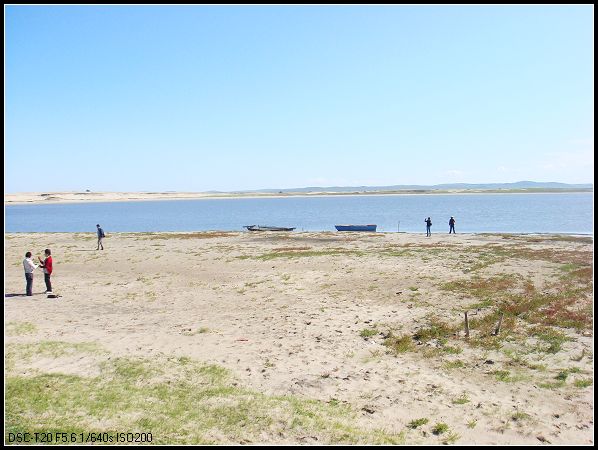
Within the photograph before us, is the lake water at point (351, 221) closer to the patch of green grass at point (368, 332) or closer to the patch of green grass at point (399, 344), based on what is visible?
the patch of green grass at point (368, 332)

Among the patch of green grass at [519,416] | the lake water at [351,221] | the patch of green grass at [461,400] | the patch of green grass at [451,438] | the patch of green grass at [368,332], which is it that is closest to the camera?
the patch of green grass at [451,438]

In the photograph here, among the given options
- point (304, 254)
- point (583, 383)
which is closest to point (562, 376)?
point (583, 383)

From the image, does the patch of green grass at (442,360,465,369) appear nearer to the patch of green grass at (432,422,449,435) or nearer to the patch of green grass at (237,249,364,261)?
the patch of green grass at (432,422,449,435)

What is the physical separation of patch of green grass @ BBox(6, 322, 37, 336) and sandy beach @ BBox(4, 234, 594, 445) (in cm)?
9

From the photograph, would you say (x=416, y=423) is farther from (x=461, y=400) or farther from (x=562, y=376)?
(x=562, y=376)

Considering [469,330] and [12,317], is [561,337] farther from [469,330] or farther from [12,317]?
[12,317]

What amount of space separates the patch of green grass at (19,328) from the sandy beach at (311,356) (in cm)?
9

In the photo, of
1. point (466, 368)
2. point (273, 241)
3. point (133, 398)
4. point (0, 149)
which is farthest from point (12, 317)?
point (273, 241)

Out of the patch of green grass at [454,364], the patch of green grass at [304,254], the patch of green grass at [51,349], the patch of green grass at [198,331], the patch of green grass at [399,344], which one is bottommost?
the patch of green grass at [454,364]

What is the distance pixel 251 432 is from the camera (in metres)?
8.94

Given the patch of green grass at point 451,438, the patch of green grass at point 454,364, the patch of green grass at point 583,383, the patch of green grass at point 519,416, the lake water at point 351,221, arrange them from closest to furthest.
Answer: the patch of green grass at point 451,438
the patch of green grass at point 519,416
the patch of green grass at point 583,383
the patch of green grass at point 454,364
the lake water at point 351,221

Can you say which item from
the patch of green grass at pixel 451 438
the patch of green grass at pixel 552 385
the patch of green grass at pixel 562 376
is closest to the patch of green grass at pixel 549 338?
the patch of green grass at pixel 562 376

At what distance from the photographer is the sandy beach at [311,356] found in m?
9.29

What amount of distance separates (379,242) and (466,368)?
32470 mm
